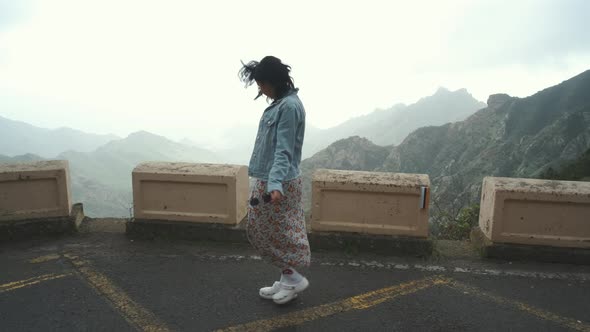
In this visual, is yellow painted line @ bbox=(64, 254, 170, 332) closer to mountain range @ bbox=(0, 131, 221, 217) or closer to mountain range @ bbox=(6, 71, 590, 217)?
mountain range @ bbox=(6, 71, 590, 217)

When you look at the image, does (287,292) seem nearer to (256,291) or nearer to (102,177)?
(256,291)

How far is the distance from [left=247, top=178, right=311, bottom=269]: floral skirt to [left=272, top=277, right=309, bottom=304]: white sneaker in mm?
208

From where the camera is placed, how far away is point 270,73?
3131mm

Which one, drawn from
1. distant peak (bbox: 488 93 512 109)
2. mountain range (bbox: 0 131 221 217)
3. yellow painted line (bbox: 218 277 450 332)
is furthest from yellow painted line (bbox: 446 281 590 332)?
distant peak (bbox: 488 93 512 109)

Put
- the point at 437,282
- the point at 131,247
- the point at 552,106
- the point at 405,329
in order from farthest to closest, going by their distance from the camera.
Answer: the point at 552,106
the point at 131,247
the point at 437,282
the point at 405,329

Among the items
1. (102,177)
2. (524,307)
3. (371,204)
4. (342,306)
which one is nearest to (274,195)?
(342,306)

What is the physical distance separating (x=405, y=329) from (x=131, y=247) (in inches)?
115

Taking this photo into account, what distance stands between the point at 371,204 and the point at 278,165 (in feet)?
6.08

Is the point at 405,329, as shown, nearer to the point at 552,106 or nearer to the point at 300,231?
the point at 300,231

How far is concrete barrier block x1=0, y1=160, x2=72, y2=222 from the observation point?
4.97 metres

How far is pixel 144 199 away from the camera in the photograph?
16.4ft

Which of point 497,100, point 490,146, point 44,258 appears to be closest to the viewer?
point 44,258

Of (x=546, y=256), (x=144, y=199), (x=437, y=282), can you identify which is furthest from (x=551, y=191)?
(x=144, y=199)

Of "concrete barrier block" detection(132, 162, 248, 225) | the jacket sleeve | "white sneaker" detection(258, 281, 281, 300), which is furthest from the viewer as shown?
"concrete barrier block" detection(132, 162, 248, 225)
